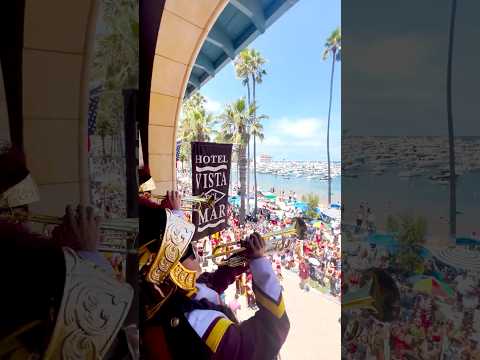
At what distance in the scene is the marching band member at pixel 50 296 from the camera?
733mm

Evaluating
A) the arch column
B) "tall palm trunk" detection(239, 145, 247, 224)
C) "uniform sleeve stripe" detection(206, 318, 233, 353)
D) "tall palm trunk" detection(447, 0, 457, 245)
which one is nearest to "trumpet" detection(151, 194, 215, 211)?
the arch column

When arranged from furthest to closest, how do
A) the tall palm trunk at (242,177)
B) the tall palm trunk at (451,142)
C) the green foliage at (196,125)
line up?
the green foliage at (196,125) < the tall palm trunk at (242,177) < the tall palm trunk at (451,142)

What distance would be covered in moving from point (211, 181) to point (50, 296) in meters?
2.54

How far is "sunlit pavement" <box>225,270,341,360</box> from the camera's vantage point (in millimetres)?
3072

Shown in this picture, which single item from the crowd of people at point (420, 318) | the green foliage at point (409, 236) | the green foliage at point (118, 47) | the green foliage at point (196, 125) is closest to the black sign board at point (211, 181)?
the green foliage at point (118, 47)

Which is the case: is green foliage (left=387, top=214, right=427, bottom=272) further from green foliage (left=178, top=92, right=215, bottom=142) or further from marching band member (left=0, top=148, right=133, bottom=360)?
green foliage (left=178, top=92, right=215, bottom=142)

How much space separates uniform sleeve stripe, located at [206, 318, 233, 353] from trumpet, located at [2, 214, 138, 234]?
0.72m

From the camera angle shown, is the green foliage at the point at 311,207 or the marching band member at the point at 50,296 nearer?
the marching band member at the point at 50,296

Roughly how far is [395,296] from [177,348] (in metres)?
1.23

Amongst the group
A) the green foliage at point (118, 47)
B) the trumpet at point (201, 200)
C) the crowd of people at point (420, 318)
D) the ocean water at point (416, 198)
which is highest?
the green foliage at point (118, 47)

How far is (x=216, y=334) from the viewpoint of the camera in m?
1.51

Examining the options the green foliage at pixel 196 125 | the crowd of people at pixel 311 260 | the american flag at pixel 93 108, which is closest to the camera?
the american flag at pixel 93 108

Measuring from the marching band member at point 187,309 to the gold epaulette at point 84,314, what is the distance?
65 centimetres

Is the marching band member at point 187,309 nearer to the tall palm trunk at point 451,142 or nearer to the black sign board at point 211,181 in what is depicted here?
the tall palm trunk at point 451,142
